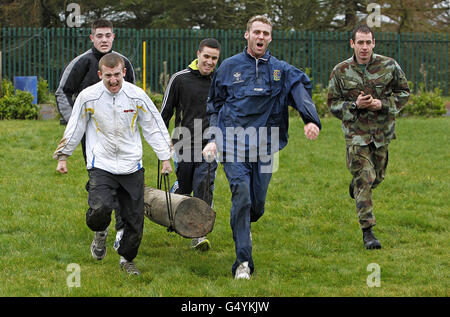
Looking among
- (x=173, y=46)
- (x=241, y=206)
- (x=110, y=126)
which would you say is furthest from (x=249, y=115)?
(x=173, y=46)

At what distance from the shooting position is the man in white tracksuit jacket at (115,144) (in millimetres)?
6207

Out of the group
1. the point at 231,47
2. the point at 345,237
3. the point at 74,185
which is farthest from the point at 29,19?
the point at 345,237

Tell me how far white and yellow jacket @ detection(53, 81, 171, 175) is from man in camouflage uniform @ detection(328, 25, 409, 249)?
7.32 ft

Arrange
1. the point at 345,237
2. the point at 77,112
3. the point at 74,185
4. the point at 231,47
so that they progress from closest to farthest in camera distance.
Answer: the point at 77,112 → the point at 345,237 → the point at 74,185 → the point at 231,47

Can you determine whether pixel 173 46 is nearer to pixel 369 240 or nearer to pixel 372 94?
pixel 372 94

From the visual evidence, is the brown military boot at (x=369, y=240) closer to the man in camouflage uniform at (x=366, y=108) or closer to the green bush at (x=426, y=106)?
the man in camouflage uniform at (x=366, y=108)

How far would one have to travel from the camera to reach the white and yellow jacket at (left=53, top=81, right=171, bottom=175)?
622 centimetres

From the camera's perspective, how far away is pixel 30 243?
295 inches

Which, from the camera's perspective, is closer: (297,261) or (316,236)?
(297,261)

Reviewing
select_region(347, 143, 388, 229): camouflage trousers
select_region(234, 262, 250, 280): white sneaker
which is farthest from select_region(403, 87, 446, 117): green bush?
select_region(234, 262, 250, 280): white sneaker

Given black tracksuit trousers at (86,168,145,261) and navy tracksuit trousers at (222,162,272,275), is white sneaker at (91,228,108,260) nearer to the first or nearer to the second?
black tracksuit trousers at (86,168,145,261)
